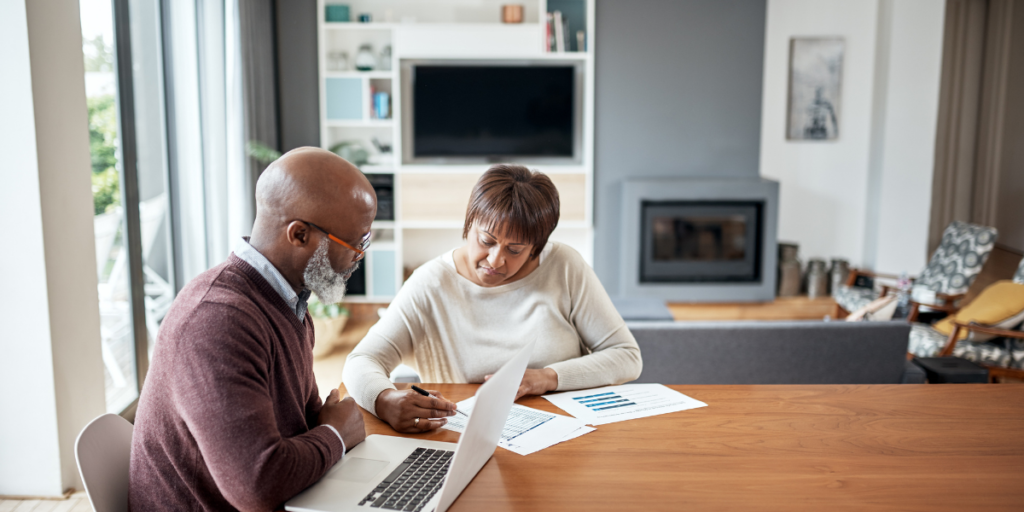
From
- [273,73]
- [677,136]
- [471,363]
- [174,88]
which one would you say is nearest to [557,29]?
[677,136]

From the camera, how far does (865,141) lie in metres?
5.61

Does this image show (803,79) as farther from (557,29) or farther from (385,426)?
(385,426)

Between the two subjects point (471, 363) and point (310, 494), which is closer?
point (310, 494)

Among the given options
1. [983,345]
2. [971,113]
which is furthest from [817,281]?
[971,113]

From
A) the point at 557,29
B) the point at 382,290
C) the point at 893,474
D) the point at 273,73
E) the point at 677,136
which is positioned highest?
the point at 557,29

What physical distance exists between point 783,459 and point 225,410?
884mm

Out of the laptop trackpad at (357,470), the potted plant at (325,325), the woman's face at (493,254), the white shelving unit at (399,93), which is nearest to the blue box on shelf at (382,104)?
the white shelving unit at (399,93)

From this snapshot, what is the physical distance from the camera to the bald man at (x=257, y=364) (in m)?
0.91

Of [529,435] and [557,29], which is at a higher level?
[557,29]

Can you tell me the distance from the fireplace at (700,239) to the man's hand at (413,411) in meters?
3.72

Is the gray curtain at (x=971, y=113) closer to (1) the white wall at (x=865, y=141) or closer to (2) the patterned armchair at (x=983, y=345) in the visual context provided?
(1) the white wall at (x=865, y=141)

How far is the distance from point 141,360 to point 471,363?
6.67ft

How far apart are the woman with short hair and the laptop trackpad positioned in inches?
16.3

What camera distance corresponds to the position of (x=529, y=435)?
4.08ft
